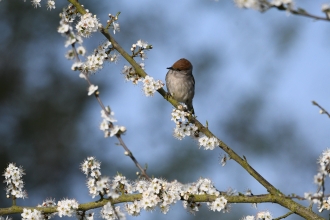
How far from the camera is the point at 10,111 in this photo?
16.6 meters

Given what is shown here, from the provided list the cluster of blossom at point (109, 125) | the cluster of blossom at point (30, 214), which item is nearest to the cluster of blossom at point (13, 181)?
the cluster of blossom at point (30, 214)

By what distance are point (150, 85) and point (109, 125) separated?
104cm

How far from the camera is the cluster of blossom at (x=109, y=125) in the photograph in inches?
Answer: 127

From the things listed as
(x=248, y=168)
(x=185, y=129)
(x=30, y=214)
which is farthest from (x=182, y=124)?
(x=30, y=214)

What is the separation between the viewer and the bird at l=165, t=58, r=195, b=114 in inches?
279

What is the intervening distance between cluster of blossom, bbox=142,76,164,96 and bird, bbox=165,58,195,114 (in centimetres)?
276

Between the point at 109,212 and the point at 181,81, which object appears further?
the point at 181,81

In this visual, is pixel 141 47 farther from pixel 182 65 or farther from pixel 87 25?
pixel 182 65

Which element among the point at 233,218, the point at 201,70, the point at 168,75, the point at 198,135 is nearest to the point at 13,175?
the point at 198,135

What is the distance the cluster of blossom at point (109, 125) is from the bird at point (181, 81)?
12.5 ft

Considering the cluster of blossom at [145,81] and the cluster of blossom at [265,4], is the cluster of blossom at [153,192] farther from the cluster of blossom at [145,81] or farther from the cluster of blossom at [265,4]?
the cluster of blossom at [265,4]

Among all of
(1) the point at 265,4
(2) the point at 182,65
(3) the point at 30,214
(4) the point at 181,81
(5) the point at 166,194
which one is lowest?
(1) the point at 265,4

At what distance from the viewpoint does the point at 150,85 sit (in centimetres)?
424

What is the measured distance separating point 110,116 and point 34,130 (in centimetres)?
1364
